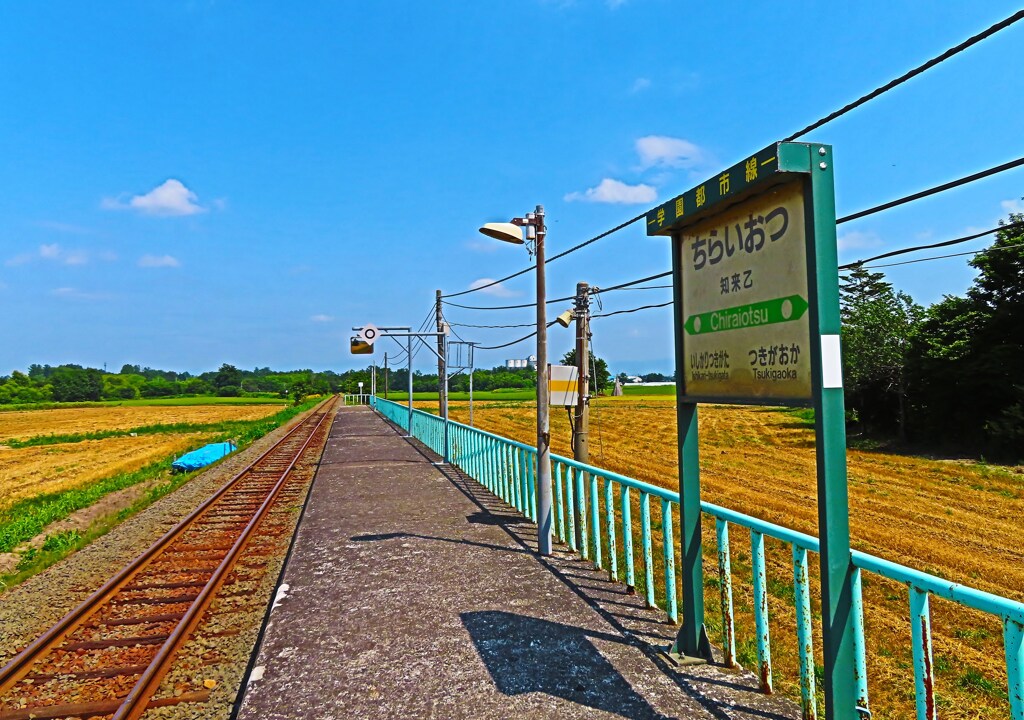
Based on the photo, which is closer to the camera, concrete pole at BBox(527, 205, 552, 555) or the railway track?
the railway track

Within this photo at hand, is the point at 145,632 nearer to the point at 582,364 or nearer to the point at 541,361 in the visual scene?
the point at 541,361

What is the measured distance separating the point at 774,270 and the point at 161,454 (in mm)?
28545

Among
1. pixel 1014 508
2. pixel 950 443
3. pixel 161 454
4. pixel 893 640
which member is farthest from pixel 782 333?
pixel 161 454

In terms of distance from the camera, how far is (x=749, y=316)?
358cm

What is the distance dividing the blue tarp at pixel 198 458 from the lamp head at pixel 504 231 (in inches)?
645

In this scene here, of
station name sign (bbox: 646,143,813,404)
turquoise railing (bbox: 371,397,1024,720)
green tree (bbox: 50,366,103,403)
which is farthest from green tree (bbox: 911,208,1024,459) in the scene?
green tree (bbox: 50,366,103,403)

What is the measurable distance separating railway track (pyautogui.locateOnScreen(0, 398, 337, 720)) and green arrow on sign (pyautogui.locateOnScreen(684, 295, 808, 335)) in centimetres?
413

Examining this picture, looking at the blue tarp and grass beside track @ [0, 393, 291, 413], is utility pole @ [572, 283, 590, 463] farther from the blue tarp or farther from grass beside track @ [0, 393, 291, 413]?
grass beside track @ [0, 393, 291, 413]

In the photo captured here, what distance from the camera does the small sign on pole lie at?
29.7 feet

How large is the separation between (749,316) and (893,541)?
8002mm

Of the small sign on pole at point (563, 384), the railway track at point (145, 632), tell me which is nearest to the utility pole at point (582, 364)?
the small sign on pole at point (563, 384)

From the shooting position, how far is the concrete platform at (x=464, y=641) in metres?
3.74

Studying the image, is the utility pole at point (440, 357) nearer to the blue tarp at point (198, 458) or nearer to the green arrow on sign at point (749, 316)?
the blue tarp at point (198, 458)

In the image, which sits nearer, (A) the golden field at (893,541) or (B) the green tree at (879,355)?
(A) the golden field at (893,541)
